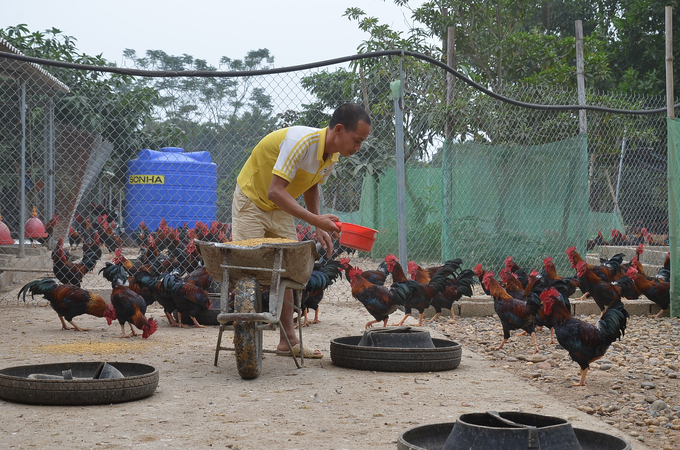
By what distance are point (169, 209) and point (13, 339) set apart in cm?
416

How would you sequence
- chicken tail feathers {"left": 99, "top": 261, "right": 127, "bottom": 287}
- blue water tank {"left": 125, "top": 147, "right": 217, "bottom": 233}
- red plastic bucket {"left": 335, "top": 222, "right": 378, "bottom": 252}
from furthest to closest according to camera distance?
blue water tank {"left": 125, "top": 147, "right": 217, "bottom": 233}, chicken tail feathers {"left": 99, "top": 261, "right": 127, "bottom": 287}, red plastic bucket {"left": 335, "top": 222, "right": 378, "bottom": 252}

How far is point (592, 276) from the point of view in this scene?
650 centimetres

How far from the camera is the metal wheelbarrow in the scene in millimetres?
3406

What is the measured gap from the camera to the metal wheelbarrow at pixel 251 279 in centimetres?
341

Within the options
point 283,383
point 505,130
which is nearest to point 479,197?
point 505,130

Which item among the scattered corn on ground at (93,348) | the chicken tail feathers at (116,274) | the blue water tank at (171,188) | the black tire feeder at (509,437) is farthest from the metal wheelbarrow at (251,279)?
the blue water tank at (171,188)

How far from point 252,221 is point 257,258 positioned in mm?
511

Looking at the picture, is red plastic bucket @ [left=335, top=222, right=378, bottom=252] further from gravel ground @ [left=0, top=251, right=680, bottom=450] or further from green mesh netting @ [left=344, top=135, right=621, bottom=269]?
green mesh netting @ [left=344, top=135, right=621, bottom=269]

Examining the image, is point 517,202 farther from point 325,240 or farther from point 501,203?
point 325,240

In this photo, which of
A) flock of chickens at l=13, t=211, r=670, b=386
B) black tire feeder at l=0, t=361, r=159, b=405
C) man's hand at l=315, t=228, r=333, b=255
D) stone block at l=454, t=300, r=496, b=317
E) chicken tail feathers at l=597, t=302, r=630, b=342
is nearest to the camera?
black tire feeder at l=0, t=361, r=159, b=405

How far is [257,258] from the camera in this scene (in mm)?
3525

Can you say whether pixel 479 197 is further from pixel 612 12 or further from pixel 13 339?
pixel 612 12

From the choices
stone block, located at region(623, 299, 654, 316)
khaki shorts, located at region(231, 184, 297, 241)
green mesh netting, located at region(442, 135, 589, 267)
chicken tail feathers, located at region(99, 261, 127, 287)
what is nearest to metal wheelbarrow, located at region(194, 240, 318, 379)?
khaki shorts, located at region(231, 184, 297, 241)

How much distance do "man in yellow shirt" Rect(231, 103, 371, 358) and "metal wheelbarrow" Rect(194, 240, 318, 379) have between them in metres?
0.24
